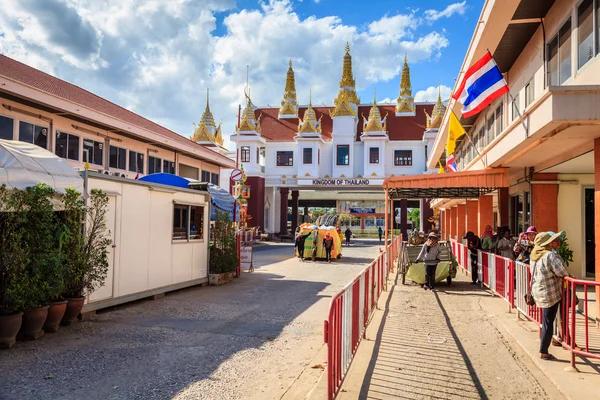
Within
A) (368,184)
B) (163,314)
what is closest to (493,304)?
(163,314)

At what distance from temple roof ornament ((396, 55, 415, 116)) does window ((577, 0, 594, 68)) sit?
39.3m

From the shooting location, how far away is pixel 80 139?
61.3 ft

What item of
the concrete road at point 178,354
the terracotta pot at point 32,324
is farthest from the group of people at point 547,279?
the terracotta pot at point 32,324

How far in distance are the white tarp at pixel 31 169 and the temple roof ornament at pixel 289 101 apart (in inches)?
1612

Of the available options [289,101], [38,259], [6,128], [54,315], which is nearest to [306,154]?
[289,101]

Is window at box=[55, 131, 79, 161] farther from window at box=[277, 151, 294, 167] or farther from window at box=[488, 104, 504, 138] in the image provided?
window at box=[277, 151, 294, 167]

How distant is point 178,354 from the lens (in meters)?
6.65

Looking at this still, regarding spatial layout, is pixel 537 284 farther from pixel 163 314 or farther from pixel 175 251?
pixel 175 251

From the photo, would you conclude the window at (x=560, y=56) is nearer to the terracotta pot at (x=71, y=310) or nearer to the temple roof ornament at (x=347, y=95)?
the terracotta pot at (x=71, y=310)

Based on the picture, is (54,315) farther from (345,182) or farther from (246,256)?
(345,182)

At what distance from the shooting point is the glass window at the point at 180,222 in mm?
12241

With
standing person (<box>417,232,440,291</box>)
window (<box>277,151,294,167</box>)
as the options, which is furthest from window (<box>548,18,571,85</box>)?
window (<box>277,151,294,167</box>)

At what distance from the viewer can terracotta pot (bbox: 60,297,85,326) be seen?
26.3ft

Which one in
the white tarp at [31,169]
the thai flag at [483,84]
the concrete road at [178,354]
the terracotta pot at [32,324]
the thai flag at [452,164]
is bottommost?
the concrete road at [178,354]
